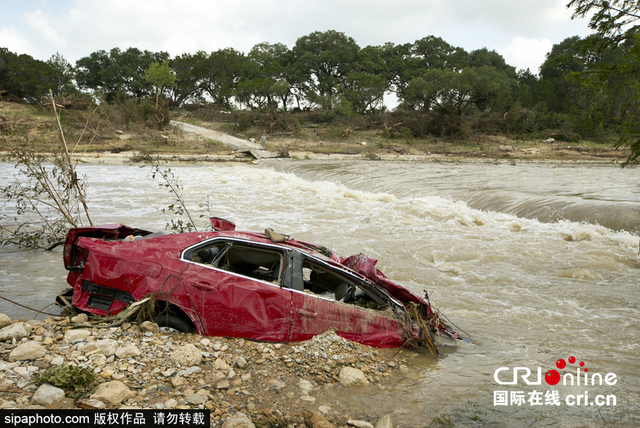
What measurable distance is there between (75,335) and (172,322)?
880 mm

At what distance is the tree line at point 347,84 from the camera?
137 feet

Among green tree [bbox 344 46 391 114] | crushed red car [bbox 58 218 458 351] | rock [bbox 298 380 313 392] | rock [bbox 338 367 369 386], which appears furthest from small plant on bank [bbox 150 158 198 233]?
green tree [bbox 344 46 391 114]


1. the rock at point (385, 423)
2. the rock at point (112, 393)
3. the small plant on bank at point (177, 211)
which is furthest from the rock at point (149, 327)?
the small plant on bank at point (177, 211)

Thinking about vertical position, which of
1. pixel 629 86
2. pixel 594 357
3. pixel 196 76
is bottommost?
pixel 594 357

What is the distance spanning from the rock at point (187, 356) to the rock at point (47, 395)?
94 centimetres

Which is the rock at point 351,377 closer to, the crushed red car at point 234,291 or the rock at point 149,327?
the crushed red car at point 234,291

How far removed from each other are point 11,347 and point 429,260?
23.8ft

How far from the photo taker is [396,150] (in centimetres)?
3738

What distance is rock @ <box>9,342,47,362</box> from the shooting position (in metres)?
3.71

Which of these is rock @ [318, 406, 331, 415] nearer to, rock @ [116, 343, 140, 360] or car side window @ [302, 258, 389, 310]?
car side window @ [302, 258, 389, 310]

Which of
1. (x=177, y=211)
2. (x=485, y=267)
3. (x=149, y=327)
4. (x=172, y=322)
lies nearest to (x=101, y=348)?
(x=149, y=327)

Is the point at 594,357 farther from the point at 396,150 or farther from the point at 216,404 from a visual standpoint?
the point at 396,150

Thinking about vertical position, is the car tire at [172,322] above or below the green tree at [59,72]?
below

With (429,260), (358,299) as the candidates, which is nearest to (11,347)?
(358,299)
